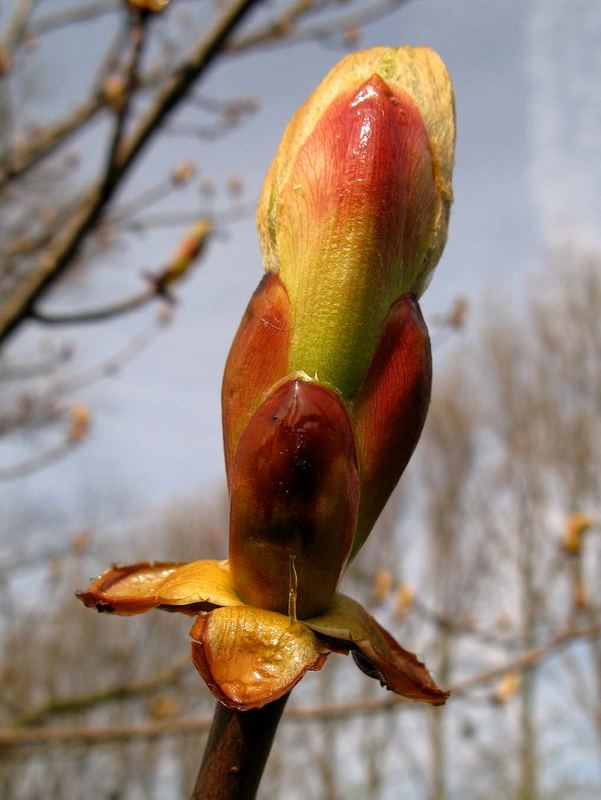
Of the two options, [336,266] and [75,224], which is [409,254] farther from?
[75,224]

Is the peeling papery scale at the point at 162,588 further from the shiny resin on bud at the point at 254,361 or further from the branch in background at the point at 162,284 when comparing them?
the branch in background at the point at 162,284

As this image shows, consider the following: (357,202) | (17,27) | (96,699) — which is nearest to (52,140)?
(17,27)

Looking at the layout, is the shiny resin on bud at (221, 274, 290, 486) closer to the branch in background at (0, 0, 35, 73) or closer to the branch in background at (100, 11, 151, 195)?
the branch in background at (100, 11, 151, 195)

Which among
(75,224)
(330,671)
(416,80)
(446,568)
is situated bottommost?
(330,671)

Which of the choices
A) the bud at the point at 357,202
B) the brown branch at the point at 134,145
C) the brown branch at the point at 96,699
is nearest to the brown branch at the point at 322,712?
the brown branch at the point at 96,699

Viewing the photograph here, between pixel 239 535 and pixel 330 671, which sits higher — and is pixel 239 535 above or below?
above

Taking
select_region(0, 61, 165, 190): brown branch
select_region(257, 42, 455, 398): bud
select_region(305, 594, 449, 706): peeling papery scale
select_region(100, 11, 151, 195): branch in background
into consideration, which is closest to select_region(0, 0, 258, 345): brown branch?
select_region(100, 11, 151, 195): branch in background

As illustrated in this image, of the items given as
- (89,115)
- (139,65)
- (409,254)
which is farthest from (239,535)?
(89,115)
